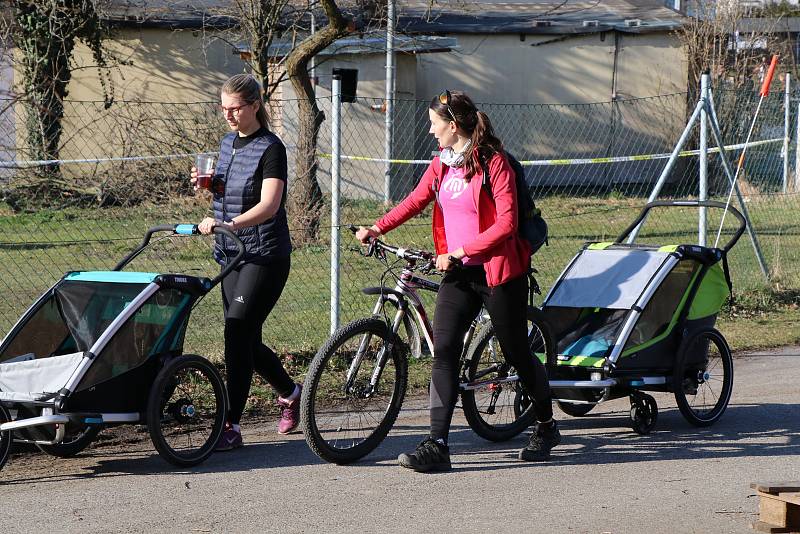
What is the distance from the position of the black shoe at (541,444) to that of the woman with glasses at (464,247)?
1.3 inches

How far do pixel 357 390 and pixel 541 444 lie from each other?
1.04 meters

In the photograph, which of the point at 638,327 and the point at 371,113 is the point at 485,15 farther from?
the point at 638,327

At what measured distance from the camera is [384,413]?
21.2 feet

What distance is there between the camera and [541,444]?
21.0ft

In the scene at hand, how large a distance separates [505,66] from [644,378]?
18888 millimetres

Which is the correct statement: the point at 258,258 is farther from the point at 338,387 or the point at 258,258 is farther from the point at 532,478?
the point at 532,478

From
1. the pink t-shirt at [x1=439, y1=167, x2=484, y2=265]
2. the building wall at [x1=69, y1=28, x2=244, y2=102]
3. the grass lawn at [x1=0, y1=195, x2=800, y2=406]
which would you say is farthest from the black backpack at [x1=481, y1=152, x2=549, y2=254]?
the building wall at [x1=69, y1=28, x2=244, y2=102]

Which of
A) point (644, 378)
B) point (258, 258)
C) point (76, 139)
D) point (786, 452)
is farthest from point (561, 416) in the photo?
Result: point (76, 139)

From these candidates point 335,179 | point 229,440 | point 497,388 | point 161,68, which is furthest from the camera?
point 161,68

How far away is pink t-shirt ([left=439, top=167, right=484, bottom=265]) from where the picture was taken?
236 inches

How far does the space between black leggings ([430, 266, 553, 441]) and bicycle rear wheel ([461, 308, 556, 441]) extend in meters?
0.41

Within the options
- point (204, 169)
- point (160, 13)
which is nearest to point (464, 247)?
point (204, 169)

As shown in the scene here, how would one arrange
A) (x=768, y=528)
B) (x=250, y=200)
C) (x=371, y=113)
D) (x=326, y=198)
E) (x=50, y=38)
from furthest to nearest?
(x=371, y=113)
(x=50, y=38)
(x=326, y=198)
(x=250, y=200)
(x=768, y=528)

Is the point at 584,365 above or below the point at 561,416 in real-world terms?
above
